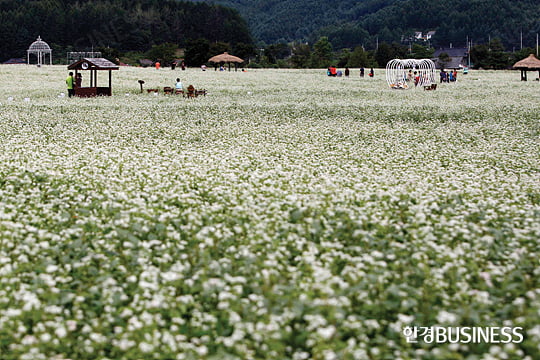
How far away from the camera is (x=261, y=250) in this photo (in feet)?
28.2

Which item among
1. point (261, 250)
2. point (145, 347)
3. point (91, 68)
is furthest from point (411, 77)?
point (145, 347)

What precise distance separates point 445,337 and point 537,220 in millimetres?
4772

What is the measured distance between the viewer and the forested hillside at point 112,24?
509 ft

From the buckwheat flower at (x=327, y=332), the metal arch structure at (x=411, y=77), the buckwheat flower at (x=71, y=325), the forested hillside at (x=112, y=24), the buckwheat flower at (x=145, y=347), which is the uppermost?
the forested hillside at (x=112, y=24)

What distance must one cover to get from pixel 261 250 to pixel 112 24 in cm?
16785

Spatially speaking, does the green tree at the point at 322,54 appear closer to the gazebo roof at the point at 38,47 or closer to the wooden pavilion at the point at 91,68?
the gazebo roof at the point at 38,47

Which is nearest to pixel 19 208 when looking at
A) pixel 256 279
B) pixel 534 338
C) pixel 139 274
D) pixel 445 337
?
pixel 139 274

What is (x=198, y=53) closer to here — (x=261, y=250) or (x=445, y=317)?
(x=261, y=250)

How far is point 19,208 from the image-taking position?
10867 millimetres

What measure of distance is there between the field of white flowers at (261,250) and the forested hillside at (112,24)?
469 feet

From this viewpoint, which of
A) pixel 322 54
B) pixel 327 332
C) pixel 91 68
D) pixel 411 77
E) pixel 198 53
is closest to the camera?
pixel 327 332

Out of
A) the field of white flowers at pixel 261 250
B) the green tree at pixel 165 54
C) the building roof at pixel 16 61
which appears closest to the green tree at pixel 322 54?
the green tree at pixel 165 54

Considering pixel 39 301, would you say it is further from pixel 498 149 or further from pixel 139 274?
pixel 498 149

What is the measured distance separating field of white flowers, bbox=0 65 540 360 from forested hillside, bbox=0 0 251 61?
469 ft
